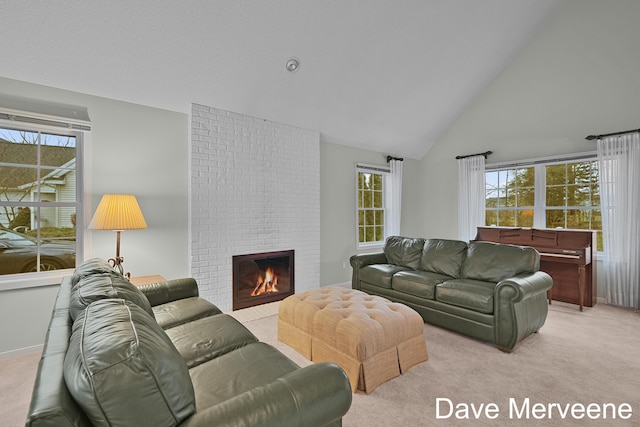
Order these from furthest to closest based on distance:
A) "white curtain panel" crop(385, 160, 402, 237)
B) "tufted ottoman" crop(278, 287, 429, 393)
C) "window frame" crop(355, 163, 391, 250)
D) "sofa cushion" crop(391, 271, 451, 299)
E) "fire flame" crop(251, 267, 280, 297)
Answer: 1. "white curtain panel" crop(385, 160, 402, 237)
2. "window frame" crop(355, 163, 391, 250)
3. "fire flame" crop(251, 267, 280, 297)
4. "sofa cushion" crop(391, 271, 451, 299)
5. "tufted ottoman" crop(278, 287, 429, 393)

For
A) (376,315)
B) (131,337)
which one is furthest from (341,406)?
(376,315)

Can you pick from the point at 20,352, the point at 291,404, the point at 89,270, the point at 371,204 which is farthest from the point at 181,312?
the point at 371,204

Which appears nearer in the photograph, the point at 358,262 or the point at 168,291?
the point at 168,291

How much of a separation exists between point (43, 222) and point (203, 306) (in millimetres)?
1842

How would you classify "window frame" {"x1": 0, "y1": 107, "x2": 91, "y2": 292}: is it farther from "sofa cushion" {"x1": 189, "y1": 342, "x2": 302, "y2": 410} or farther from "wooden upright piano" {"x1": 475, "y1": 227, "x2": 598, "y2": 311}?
"wooden upright piano" {"x1": 475, "y1": 227, "x2": 598, "y2": 311}

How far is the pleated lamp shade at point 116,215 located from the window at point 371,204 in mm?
3418

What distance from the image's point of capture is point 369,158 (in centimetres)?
541

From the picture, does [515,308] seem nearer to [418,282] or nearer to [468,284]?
[468,284]

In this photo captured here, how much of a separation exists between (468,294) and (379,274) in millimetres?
1081

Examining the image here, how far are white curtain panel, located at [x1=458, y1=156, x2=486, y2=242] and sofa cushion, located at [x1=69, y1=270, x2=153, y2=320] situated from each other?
507cm

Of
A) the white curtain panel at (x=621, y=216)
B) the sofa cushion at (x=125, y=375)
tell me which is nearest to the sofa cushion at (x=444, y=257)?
the white curtain panel at (x=621, y=216)

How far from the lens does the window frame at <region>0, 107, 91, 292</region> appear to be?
8.59 feet

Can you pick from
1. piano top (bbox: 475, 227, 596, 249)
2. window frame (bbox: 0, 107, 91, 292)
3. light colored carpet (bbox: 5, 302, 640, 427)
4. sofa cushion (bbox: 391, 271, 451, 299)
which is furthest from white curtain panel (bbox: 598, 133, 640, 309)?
window frame (bbox: 0, 107, 91, 292)

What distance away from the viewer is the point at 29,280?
8.81 ft
